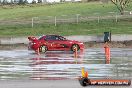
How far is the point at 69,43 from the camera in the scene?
116 feet

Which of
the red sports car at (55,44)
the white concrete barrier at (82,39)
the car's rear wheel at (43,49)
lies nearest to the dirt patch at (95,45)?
the white concrete barrier at (82,39)

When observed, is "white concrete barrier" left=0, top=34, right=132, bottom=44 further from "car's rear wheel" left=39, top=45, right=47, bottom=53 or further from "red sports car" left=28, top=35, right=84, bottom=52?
"car's rear wheel" left=39, top=45, right=47, bottom=53

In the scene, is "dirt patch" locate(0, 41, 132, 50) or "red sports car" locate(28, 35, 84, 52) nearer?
"red sports car" locate(28, 35, 84, 52)

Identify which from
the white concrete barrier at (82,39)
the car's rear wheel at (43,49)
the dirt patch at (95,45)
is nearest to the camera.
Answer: the car's rear wheel at (43,49)

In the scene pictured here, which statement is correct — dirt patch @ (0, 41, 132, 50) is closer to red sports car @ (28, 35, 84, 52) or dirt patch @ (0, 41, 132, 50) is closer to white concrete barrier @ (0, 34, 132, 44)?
white concrete barrier @ (0, 34, 132, 44)

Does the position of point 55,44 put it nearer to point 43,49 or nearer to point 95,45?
point 43,49

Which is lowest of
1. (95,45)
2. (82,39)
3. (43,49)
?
(95,45)

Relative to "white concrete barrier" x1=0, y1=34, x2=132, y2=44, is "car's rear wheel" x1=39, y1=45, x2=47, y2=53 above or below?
below

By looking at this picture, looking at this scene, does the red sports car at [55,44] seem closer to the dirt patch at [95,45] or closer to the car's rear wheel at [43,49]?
the car's rear wheel at [43,49]

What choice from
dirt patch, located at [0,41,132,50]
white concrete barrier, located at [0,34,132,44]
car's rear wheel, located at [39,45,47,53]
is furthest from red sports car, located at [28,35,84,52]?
white concrete barrier, located at [0,34,132,44]

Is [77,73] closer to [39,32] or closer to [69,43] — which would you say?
[69,43]

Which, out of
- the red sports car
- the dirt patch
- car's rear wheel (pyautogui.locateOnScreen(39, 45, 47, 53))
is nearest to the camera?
car's rear wheel (pyautogui.locateOnScreen(39, 45, 47, 53))

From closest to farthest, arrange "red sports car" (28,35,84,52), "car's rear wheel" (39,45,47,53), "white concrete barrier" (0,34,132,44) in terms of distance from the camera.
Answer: "car's rear wheel" (39,45,47,53), "red sports car" (28,35,84,52), "white concrete barrier" (0,34,132,44)

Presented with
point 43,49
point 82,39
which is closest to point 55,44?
point 43,49
